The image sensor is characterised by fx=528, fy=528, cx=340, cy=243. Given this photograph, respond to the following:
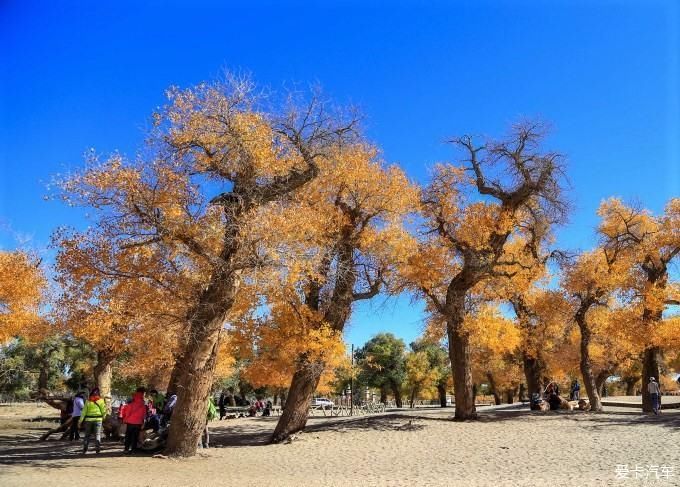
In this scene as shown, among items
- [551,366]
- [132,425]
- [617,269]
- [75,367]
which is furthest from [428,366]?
[132,425]

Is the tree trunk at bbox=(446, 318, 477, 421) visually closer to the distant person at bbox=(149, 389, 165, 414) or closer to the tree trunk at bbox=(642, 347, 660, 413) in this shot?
the tree trunk at bbox=(642, 347, 660, 413)

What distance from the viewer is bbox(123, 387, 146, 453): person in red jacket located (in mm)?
14117

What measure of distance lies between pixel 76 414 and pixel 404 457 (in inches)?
473

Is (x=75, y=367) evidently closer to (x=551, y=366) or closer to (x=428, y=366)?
(x=428, y=366)

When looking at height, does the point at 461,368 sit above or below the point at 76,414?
above

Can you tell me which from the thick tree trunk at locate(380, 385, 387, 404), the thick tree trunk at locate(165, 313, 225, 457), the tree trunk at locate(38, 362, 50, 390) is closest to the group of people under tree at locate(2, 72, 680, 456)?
the thick tree trunk at locate(165, 313, 225, 457)

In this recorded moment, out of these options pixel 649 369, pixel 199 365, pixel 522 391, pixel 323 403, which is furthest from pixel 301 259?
pixel 522 391

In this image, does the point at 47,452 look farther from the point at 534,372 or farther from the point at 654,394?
the point at 534,372

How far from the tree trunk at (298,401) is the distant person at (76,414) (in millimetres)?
6833

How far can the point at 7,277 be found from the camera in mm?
21922

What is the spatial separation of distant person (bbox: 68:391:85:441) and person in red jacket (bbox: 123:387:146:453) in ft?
14.5

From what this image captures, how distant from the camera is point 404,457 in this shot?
13.4 metres

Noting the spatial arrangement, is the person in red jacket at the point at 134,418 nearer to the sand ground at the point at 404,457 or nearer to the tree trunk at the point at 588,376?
the sand ground at the point at 404,457

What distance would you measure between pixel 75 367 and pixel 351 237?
3852cm
